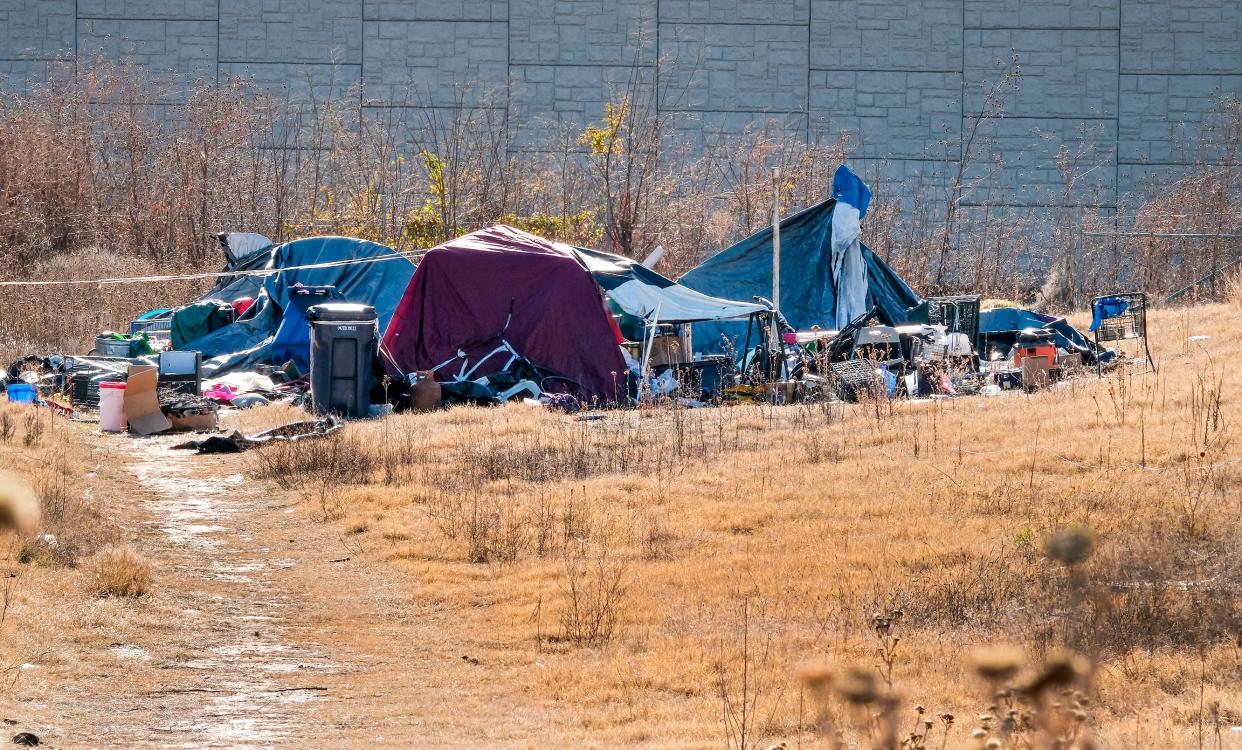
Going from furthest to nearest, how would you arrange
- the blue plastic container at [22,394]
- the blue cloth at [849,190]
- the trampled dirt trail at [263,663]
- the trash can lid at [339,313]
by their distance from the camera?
the blue cloth at [849,190], the trash can lid at [339,313], the blue plastic container at [22,394], the trampled dirt trail at [263,663]

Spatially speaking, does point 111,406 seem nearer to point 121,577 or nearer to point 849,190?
point 121,577

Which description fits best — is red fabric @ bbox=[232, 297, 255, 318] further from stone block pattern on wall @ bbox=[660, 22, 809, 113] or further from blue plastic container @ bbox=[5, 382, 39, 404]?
stone block pattern on wall @ bbox=[660, 22, 809, 113]

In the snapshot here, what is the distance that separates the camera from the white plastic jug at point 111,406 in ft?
50.1

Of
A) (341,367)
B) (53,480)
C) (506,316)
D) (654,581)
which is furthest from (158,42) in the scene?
(654,581)

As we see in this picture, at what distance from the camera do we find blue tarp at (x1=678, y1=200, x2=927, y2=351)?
836 inches

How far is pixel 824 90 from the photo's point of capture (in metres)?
34.0

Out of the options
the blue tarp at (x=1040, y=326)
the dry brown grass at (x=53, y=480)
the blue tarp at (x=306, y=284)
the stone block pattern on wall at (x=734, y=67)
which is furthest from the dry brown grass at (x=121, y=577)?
the stone block pattern on wall at (x=734, y=67)

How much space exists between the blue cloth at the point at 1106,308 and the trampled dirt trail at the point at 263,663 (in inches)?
443

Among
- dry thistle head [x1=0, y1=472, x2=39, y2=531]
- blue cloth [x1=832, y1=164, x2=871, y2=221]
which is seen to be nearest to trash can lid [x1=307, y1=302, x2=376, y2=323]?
blue cloth [x1=832, y1=164, x2=871, y2=221]

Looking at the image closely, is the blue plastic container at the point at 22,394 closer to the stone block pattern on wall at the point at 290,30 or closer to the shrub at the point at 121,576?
the shrub at the point at 121,576

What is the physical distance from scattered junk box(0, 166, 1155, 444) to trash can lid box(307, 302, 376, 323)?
0.03 metres

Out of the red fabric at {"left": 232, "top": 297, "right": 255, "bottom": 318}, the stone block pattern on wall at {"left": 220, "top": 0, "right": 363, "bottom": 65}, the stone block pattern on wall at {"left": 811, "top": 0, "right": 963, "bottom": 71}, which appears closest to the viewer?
the red fabric at {"left": 232, "top": 297, "right": 255, "bottom": 318}

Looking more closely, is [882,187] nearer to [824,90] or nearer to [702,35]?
[824,90]

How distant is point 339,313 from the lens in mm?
16656
